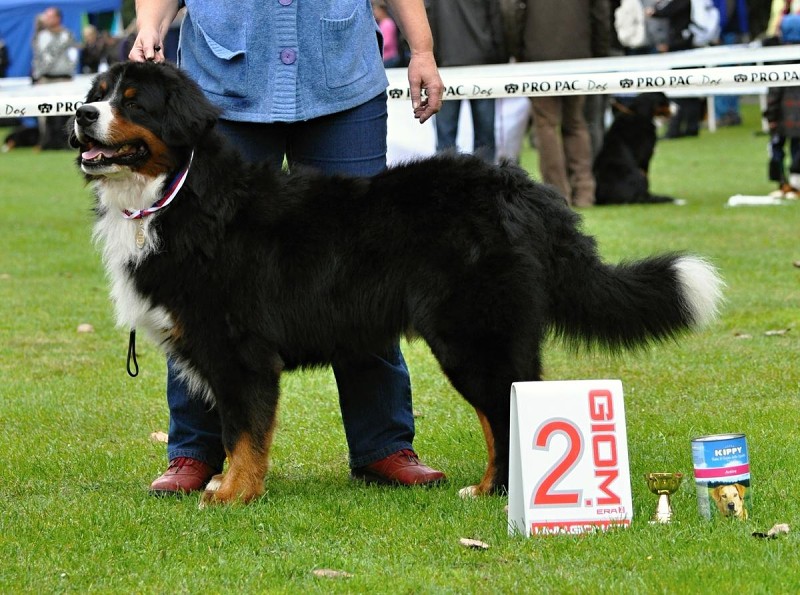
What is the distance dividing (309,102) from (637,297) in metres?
1.35

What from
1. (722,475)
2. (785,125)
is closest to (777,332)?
(722,475)

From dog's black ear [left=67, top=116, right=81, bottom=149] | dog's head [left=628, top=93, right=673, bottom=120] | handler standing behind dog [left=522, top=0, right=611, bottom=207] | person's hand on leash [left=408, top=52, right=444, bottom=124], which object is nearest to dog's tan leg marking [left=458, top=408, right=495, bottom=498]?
person's hand on leash [left=408, top=52, right=444, bottom=124]

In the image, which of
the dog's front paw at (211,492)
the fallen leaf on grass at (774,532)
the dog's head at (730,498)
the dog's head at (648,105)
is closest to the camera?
the fallen leaf on grass at (774,532)

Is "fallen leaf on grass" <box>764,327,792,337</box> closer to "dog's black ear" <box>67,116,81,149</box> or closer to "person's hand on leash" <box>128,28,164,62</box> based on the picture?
"person's hand on leash" <box>128,28,164,62</box>

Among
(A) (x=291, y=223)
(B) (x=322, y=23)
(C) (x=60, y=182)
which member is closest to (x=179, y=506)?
(A) (x=291, y=223)

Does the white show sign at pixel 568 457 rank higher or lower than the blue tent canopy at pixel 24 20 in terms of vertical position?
lower

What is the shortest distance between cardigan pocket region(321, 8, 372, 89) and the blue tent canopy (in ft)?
87.9

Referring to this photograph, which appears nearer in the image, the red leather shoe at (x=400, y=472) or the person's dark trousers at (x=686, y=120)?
the red leather shoe at (x=400, y=472)

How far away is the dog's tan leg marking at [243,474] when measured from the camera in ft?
13.0

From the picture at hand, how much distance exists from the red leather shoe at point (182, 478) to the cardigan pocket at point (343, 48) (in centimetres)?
148

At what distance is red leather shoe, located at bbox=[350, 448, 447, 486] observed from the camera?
14.1 ft

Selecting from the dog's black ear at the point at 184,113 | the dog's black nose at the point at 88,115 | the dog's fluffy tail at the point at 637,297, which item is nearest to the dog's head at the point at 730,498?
the dog's fluffy tail at the point at 637,297

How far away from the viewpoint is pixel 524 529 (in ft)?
11.4

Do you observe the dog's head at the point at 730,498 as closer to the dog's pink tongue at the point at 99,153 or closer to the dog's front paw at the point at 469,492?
the dog's front paw at the point at 469,492
